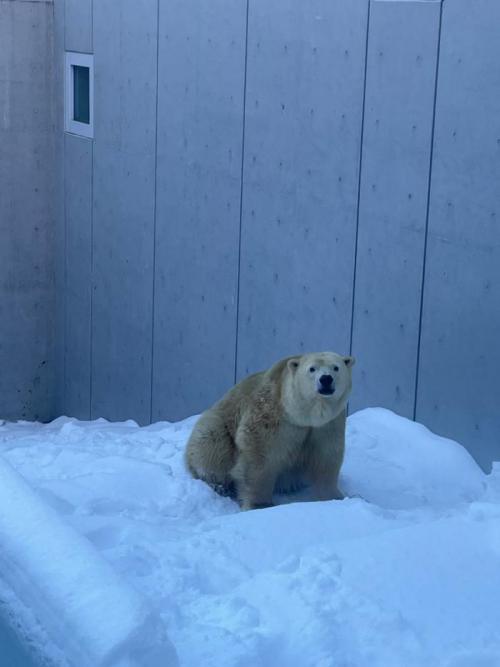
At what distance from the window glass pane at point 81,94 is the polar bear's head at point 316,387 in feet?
19.4

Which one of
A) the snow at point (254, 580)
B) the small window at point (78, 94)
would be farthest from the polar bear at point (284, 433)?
the small window at point (78, 94)

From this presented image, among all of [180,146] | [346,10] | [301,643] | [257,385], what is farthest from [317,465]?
[180,146]

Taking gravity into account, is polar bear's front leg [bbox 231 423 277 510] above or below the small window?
below

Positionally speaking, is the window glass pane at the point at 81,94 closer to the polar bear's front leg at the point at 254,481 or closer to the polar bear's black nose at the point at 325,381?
the polar bear's front leg at the point at 254,481

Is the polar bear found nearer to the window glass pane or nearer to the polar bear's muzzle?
the polar bear's muzzle

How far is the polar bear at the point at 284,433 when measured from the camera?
14.6 ft

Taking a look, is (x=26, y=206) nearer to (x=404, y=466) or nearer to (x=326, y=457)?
(x=404, y=466)

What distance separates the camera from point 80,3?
965cm

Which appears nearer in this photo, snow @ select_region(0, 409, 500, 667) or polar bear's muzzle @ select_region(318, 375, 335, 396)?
snow @ select_region(0, 409, 500, 667)

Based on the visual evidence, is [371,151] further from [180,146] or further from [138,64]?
[138,64]

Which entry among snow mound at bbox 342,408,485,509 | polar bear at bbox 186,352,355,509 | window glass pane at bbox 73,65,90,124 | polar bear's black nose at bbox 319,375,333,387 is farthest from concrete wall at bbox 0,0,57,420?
polar bear's black nose at bbox 319,375,333,387

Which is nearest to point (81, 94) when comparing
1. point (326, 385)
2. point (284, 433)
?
point (284, 433)

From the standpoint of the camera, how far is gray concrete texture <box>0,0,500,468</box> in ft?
17.9

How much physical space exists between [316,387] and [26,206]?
22.4 ft
